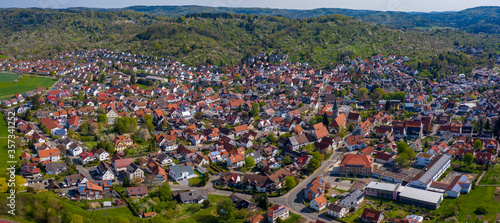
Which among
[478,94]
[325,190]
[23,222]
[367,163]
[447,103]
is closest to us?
[23,222]

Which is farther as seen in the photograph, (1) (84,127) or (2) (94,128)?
(1) (84,127)

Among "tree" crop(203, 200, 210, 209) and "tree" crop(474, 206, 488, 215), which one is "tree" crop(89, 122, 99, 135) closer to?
"tree" crop(203, 200, 210, 209)

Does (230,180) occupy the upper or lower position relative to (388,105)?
lower

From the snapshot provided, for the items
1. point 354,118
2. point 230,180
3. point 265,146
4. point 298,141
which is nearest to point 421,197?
point 230,180

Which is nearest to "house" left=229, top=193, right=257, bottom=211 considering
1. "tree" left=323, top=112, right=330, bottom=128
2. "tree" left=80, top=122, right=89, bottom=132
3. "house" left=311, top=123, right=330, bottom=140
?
"house" left=311, top=123, right=330, bottom=140

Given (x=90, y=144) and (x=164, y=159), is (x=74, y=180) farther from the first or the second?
(x=90, y=144)

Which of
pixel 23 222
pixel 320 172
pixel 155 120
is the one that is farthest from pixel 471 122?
pixel 23 222

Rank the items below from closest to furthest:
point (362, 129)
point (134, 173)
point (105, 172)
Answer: point (105, 172) → point (134, 173) → point (362, 129)

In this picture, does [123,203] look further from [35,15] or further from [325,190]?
[35,15]
